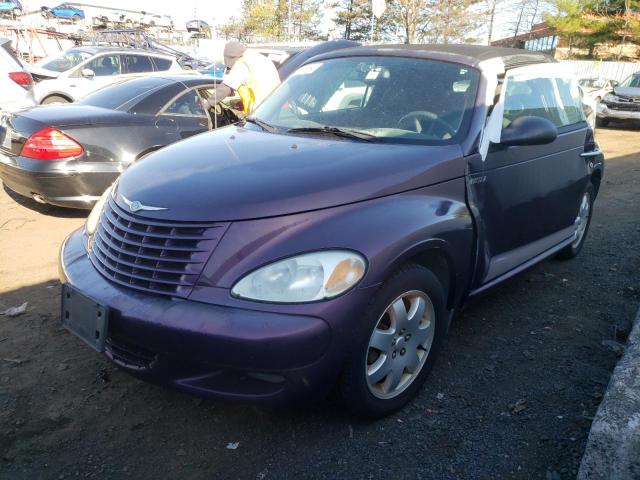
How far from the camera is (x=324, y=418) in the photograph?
261cm

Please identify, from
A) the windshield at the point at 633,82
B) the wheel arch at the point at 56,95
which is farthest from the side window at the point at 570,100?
the windshield at the point at 633,82

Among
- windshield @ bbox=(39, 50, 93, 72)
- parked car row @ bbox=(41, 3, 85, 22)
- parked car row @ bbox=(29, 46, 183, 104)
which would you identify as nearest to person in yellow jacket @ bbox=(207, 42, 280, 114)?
parked car row @ bbox=(29, 46, 183, 104)

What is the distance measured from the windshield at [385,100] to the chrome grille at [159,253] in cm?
122

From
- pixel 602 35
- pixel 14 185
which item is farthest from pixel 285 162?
pixel 602 35

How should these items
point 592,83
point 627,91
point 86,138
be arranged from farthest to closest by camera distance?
point 592,83, point 627,91, point 86,138

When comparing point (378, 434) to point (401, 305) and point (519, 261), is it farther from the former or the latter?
point (519, 261)

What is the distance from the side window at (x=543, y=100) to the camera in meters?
3.41

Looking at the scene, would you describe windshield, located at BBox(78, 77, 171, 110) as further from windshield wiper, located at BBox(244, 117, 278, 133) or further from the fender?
the fender

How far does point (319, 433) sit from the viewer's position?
252cm

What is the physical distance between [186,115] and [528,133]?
396 centimetres

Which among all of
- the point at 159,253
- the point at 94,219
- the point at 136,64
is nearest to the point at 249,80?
the point at 94,219

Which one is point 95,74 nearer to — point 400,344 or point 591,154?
point 591,154

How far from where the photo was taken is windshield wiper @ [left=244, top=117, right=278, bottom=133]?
3.30 metres

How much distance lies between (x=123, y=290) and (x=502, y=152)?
7.20 feet
